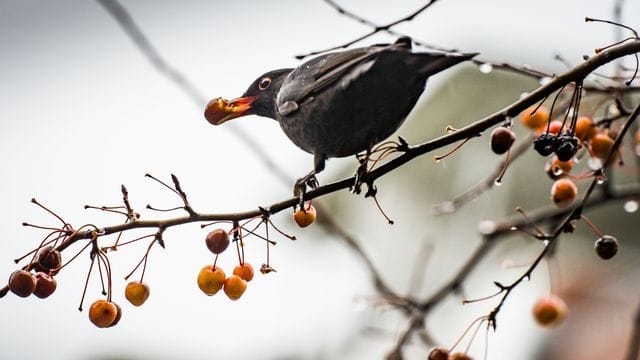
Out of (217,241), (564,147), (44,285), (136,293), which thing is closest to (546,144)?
(564,147)

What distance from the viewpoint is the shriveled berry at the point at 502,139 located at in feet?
3.72

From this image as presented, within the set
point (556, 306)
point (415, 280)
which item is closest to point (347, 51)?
point (556, 306)

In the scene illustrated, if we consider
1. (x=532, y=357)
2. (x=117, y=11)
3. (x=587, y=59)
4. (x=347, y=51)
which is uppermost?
(x=117, y=11)

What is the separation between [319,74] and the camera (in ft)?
3.61

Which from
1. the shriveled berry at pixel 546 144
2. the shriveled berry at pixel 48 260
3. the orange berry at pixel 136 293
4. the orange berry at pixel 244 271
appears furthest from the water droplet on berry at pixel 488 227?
the shriveled berry at pixel 48 260

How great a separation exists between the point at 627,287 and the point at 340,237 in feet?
8.20

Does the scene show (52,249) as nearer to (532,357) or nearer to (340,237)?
(340,237)

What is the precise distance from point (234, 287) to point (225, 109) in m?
0.28

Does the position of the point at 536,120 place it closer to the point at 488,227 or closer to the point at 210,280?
the point at 488,227

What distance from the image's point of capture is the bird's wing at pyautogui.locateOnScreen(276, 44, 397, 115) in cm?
105

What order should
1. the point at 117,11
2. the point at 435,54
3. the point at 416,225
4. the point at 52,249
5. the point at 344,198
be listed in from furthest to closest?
1. the point at 416,225
2. the point at 344,198
3. the point at 117,11
4. the point at 52,249
5. the point at 435,54

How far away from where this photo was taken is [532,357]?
388cm

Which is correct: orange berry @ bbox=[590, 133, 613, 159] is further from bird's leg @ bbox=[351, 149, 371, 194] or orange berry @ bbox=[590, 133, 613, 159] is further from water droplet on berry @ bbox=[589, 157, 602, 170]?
bird's leg @ bbox=[351, 149, 371, 194]

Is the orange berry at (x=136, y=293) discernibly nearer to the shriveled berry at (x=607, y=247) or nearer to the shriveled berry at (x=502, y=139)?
the shriveled berry at (x=502, y=139)
